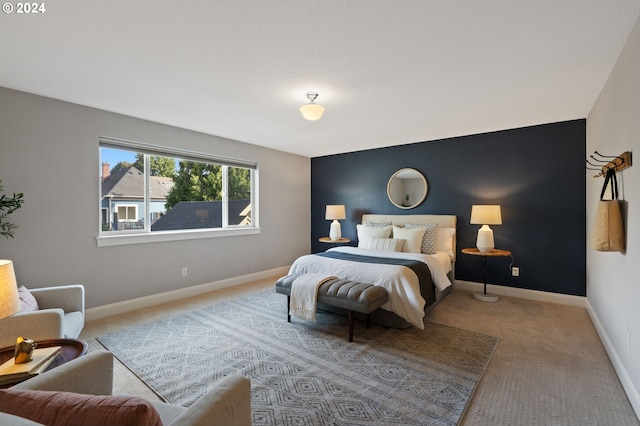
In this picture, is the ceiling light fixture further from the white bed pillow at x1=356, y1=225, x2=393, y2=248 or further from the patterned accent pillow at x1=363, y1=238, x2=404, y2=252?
the white bed pillow at x1=356, y1=225, x2=393, y2=248

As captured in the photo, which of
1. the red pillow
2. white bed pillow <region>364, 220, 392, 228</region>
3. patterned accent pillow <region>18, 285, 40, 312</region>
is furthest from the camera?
white bed pillow <region>364, 220, 392, 228</region>

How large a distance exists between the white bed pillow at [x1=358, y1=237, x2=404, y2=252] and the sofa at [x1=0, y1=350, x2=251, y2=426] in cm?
348

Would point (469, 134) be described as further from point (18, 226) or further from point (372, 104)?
point (18, 226)

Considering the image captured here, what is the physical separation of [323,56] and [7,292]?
2308mm

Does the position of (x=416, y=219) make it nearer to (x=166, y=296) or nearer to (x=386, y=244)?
(x=386, y=244)

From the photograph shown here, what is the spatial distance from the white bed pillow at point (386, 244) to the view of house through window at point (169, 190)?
2185 mm

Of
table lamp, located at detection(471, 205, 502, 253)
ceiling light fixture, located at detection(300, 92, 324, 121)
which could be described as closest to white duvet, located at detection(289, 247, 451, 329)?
table lamp, located at detection(471, 205, 502, 253)

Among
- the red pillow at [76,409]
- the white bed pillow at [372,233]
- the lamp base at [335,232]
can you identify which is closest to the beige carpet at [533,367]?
the white bed pillow at [372,233]

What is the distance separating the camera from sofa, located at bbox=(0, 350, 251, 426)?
1070 millimetres

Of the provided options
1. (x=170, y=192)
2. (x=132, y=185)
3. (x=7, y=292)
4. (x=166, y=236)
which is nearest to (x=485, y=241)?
(x=166, y=236)

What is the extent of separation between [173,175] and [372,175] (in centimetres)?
341

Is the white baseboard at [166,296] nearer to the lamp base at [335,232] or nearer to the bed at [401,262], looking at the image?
the lamp base at [335,232]

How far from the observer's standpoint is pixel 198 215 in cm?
477

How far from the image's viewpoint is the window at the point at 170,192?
3.82m
